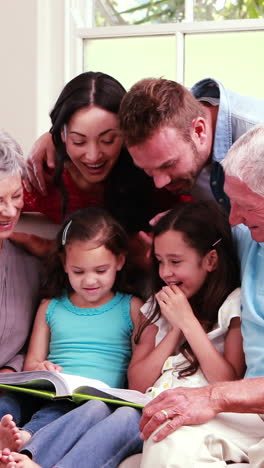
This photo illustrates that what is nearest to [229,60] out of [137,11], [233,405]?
[137,11]

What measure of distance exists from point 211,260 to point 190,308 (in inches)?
6.0

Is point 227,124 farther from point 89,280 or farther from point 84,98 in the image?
point 89,280

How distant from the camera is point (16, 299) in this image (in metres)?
2.20

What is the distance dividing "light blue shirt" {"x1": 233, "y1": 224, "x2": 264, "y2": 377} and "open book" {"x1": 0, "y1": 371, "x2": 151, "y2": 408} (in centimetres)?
27

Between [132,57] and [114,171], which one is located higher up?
[132,57]

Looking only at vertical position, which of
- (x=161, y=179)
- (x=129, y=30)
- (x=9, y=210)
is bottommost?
(x=9, y=210)

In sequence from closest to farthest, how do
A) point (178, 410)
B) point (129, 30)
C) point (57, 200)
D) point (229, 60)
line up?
1. point (178, 410)
2. point (57, 200)
3. point (229, 60)
4. point (129, 30)

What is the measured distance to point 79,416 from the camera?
1.73 metres

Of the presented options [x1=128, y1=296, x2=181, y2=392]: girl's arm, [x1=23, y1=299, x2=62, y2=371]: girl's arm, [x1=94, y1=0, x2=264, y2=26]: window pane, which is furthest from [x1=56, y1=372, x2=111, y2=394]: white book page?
[x1=94, y1=0, x2=264, y2=26]: window pane

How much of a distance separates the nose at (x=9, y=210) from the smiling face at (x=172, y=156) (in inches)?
14.3

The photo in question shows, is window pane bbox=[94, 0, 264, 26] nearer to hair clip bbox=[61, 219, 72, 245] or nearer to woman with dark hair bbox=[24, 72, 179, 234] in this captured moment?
woman with dark hair bbox=[24, 72, 179, 234]

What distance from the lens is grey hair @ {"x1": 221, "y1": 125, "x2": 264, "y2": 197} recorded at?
1705mm

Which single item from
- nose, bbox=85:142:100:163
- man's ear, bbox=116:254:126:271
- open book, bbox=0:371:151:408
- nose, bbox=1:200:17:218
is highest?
nose, bbox=85:142:100:163

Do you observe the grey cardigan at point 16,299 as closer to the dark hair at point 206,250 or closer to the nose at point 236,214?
the dark hair at point 206,250
